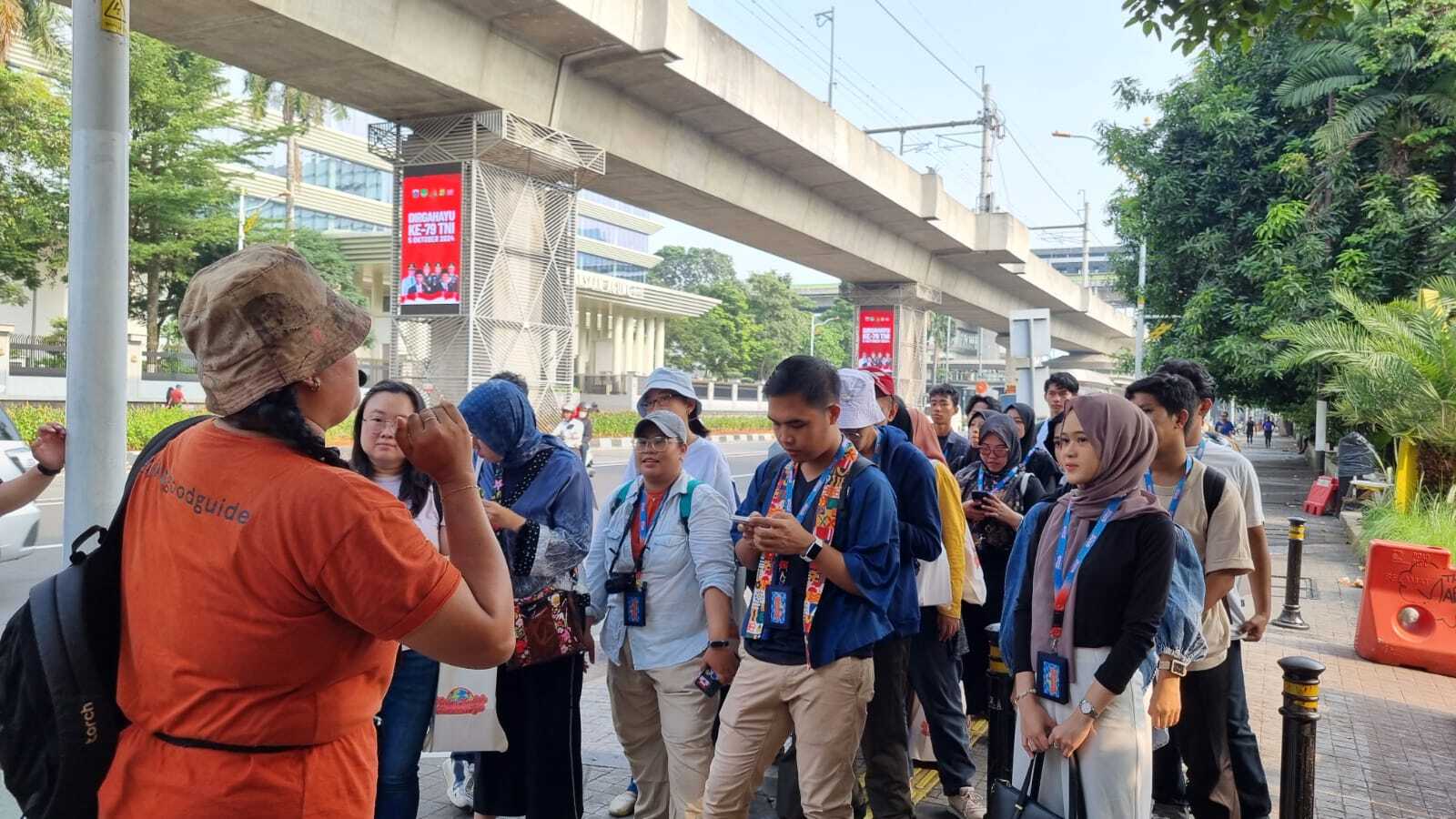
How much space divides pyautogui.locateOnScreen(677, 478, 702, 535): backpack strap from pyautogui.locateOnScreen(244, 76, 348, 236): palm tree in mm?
27804

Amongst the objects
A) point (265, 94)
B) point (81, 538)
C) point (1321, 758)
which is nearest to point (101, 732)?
point (81, 538)

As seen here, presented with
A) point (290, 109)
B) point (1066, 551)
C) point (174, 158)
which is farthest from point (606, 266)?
point (1066, 551)

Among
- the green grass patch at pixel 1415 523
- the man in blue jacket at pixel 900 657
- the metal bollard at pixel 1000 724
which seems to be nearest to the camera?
the man in blue jacket at pixel 900 657

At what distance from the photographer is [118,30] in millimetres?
3303

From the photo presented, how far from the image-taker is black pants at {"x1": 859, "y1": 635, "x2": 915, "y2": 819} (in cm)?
366

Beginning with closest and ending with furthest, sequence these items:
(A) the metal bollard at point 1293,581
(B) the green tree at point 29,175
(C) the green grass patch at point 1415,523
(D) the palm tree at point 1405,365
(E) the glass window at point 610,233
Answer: (A) the metal bollard at point 1293,581
(C) the green grass patch at point 1415,523
(D) the palm tree at point 1405,365
(B) the green tree at point 29,175
(E) the glass window at point 610,233

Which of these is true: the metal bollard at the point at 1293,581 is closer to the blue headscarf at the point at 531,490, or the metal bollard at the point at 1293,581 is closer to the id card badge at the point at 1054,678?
the id card badge at the point at 1054,678

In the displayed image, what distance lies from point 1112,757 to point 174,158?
28811mm

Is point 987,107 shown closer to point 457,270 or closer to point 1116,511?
point 457,270

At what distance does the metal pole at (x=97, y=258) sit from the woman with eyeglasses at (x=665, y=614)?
65.5 inches

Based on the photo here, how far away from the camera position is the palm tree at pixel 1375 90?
554 inches

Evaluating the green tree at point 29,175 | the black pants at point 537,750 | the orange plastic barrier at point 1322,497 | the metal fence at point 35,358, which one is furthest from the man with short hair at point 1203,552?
the metal fence at point 35,358

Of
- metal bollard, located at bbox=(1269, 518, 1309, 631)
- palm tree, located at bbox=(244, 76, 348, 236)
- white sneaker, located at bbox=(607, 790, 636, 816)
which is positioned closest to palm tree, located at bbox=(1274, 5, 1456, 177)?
metal bollard, located at bbox=(1269, 518, 1309, 631)

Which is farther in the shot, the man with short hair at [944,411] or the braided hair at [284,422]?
the man with short hair at [944,411]
